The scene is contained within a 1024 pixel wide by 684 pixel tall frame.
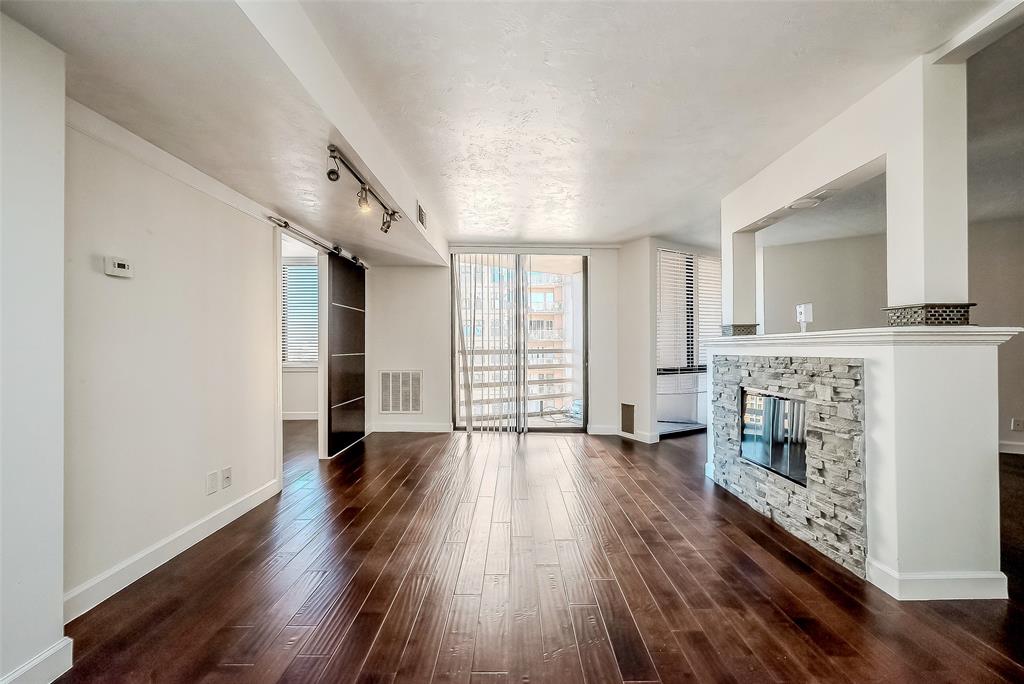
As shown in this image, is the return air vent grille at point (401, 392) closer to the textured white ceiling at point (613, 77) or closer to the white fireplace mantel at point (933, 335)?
the textured white ceiling at point (613, 77)

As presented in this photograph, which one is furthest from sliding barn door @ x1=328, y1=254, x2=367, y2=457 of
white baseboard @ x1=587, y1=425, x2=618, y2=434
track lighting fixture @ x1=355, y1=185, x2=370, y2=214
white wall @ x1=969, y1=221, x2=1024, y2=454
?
white wall @ x1=969, y1=221, x2=1024, y2=454

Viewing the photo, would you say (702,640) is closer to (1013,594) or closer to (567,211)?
(1013,594)

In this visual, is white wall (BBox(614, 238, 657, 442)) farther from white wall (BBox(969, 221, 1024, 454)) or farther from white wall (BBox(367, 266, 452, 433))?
white wall (BBox(969, 221, 1024, 454))

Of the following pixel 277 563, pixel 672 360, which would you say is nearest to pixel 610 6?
pixel 277 563

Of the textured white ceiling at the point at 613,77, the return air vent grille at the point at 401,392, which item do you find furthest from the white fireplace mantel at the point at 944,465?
the return air vent grille at the point at 401,392

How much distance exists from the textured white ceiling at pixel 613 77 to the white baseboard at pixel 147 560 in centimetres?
264

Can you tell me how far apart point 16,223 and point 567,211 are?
12.7ft

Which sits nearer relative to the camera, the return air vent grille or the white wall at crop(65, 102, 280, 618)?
the white wall at crop(65, 102, 280, 618)

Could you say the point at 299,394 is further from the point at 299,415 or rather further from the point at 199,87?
the point at 199,87

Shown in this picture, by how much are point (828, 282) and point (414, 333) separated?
210 inches

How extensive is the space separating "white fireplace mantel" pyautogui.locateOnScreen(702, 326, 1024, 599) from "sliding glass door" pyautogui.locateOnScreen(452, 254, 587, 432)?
4238mm

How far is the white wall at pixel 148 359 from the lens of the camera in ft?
6.93

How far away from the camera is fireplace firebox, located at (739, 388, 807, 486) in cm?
295

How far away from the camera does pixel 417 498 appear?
3.66m
